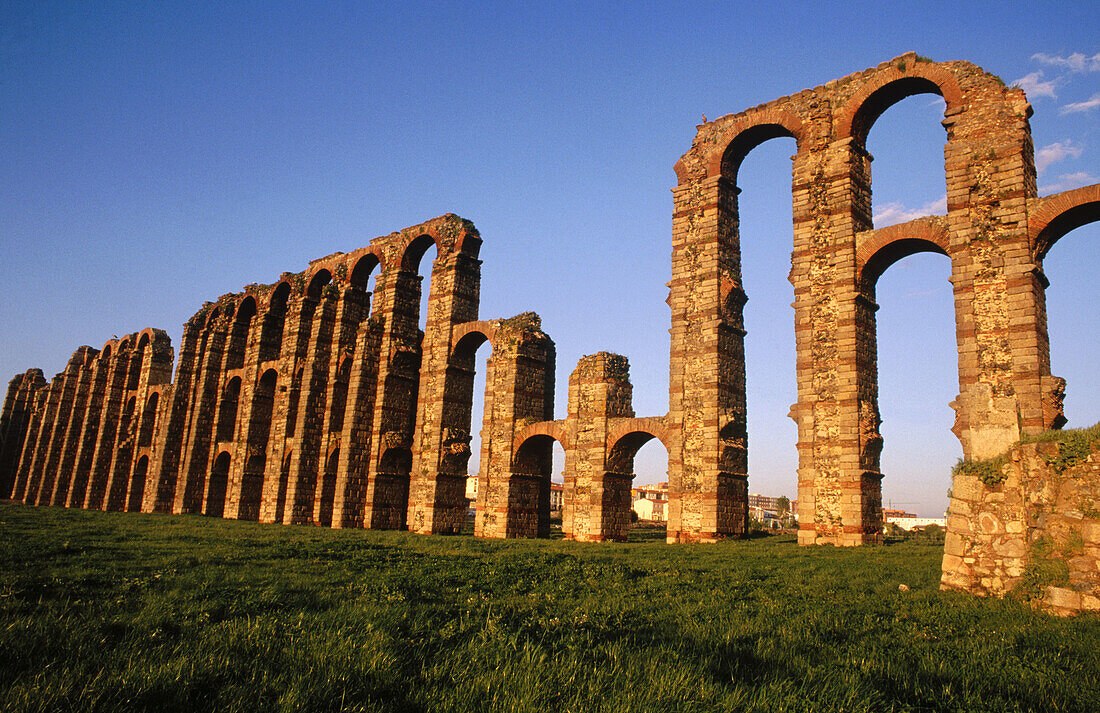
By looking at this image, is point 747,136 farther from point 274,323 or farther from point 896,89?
point 274,323

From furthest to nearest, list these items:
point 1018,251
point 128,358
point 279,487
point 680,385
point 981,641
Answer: point 128,358, point 279,487, point 680,385, point 1018,251, point 981,641

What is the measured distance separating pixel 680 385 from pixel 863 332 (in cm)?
546

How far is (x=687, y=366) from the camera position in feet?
69.6

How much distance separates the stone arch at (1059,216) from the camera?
51.9 feet

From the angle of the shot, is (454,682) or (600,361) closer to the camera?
(454,682)

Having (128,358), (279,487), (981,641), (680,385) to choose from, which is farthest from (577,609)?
(128,358)

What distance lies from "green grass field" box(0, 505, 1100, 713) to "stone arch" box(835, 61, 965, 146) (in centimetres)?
1511

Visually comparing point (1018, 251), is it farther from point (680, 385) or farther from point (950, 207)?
point (680, 385)

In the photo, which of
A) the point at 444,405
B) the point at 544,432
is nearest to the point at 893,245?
the point at 544,432

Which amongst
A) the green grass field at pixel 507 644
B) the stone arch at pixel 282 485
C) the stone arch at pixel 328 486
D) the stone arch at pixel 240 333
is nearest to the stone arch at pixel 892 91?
the green grass field at pixel 507 644

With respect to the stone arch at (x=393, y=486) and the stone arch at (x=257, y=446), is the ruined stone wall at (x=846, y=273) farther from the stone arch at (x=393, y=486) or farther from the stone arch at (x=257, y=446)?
the stone arch at (x=257, y=446)

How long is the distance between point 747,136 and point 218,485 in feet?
109

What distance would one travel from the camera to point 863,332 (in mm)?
18938

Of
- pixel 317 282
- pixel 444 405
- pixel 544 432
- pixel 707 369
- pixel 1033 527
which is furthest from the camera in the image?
pixel 317 282
